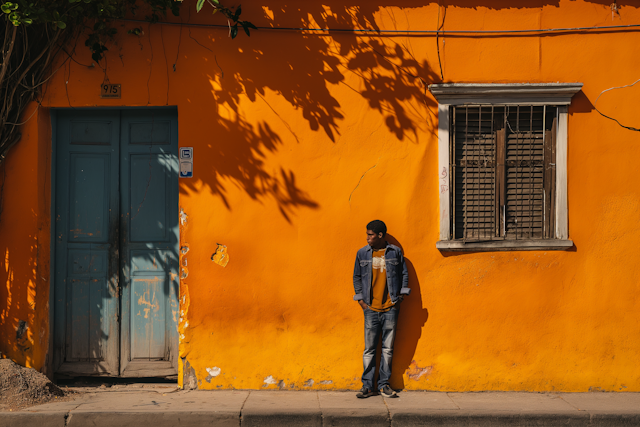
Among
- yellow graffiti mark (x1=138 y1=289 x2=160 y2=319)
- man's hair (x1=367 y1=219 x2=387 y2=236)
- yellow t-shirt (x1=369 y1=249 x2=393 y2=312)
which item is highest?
man's hair (x1=367 y1=219 x2=387 y2=236)

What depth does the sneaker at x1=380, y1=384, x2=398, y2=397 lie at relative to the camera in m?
4.91

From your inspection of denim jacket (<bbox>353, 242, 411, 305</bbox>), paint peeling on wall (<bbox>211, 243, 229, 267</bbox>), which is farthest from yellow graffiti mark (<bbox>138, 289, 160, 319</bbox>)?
denim jacket (<bbox>353, 242, 411, 305</bbox>)

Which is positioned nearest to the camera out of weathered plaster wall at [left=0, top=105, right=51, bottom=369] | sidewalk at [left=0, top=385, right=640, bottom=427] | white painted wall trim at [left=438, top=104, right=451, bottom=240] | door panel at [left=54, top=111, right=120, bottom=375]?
sidewalk at [left=0, top=385, right=640, bottom=427]

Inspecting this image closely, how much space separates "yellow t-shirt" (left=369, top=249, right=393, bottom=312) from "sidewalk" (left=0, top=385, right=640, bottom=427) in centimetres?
90

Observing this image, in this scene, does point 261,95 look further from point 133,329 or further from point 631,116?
point 631,116

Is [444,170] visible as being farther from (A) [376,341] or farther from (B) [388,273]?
(A) [376,341]

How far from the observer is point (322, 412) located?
14.8 feet

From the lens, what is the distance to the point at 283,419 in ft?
14.6

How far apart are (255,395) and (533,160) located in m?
3.73

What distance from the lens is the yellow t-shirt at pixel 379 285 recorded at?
4957mm

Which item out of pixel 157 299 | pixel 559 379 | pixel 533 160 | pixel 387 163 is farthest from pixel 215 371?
pixel 533 160

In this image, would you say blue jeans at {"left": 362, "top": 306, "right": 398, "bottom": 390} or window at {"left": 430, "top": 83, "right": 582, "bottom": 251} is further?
window at {"left": 430, "top": 83, "right": 582, "bottom": 251}

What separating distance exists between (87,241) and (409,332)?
3530 mm

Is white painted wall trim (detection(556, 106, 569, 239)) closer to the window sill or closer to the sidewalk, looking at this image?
the window sill
